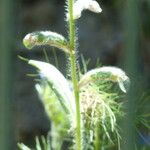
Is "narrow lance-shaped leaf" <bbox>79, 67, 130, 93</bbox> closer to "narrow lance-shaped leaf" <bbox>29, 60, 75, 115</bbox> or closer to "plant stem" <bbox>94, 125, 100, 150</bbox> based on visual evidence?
"narrow lance-shaped leaf" <bbox>29, 60, 75, 115</bbox>

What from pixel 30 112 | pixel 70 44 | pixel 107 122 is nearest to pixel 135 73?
pixel 70 44

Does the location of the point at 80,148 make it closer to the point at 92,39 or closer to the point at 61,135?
the point at 61,135

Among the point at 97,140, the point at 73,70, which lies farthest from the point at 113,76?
the point at 97,140

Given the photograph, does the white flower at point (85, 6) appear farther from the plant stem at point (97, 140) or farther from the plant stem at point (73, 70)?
the plant stem at point (97, 140)

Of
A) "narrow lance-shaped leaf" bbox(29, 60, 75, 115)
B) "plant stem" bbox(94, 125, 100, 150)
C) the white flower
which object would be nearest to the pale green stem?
"plant stem" bbox(94, 125, 100, 150)

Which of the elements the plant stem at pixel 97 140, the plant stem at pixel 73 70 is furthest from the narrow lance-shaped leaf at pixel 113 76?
the plant stem at pixel 97 140

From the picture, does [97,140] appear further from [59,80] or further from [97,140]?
[59,80]

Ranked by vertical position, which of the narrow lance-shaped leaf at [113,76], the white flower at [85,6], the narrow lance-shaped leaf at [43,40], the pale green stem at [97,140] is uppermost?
the white flower at [85,6]

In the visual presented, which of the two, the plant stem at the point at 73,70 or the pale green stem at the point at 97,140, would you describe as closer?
the plant stem at the point at 73,70
